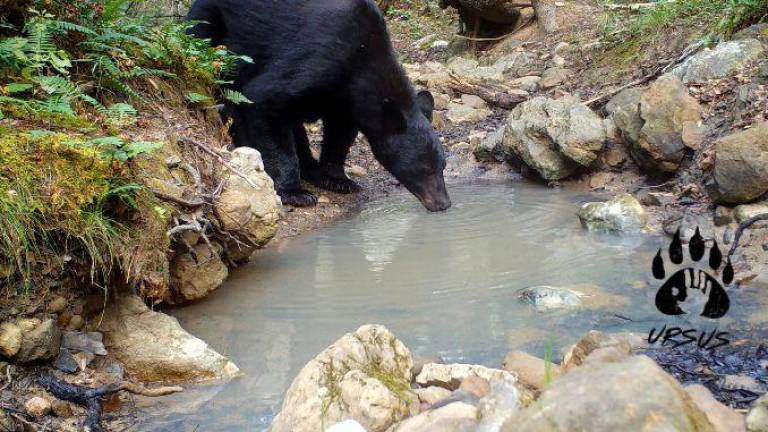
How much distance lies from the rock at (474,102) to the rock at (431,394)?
21.9 ft

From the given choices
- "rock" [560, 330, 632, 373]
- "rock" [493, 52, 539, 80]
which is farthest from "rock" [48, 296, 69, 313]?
"rock" [493, 52, 539, 80]

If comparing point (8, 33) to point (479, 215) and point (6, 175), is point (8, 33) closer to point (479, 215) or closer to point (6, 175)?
point (6, 175)

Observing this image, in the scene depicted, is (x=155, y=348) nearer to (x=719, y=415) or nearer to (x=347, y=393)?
(x=347, y=393)

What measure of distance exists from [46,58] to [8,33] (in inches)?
17.7

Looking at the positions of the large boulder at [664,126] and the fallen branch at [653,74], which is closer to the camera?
the large boulder at [664,126]

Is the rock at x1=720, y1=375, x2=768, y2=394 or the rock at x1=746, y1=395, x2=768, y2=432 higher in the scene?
the rock at x1=746, y1=395, x2=768, y2=432

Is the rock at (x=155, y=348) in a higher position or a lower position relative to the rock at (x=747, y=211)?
lower

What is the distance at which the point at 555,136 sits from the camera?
6.87 m

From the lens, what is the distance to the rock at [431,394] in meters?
2.76

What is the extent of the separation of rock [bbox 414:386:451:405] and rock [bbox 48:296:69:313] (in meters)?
1.65

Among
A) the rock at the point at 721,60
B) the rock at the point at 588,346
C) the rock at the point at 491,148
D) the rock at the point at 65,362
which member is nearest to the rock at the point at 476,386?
the rock at the point at 588,346

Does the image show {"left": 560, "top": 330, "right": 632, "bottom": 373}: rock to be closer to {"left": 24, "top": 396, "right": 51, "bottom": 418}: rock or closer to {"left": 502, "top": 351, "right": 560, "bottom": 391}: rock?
{"left": 502, "top": 351, "right": 560, "bottom": 391}: rock

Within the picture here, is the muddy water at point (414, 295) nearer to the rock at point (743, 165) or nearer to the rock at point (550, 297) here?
the rock at point (550, 297)

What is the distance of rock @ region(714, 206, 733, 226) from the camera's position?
202 inches
